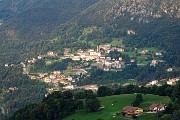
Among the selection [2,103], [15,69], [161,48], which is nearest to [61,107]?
[2,103]

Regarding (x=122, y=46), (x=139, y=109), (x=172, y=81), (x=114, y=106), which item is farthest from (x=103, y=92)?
(x=122, y=46)

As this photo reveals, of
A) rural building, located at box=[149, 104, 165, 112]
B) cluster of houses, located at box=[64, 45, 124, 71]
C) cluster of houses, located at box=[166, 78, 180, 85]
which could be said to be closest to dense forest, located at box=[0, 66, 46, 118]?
cluster of houses, located at box=[64, 45, 124, 71]

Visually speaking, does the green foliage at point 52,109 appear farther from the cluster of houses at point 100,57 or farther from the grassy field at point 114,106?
the cluster of houses at point 100,57

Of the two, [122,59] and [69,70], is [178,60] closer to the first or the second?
[122,59]

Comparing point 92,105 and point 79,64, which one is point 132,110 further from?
point 79,64

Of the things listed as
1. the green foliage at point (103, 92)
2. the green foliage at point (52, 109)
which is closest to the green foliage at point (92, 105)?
the green foliage at point (52, 109)

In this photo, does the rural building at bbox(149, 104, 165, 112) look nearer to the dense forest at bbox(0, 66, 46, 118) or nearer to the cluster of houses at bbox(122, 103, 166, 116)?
the cluster of houses at bbox(122, 103, 166, 116)
